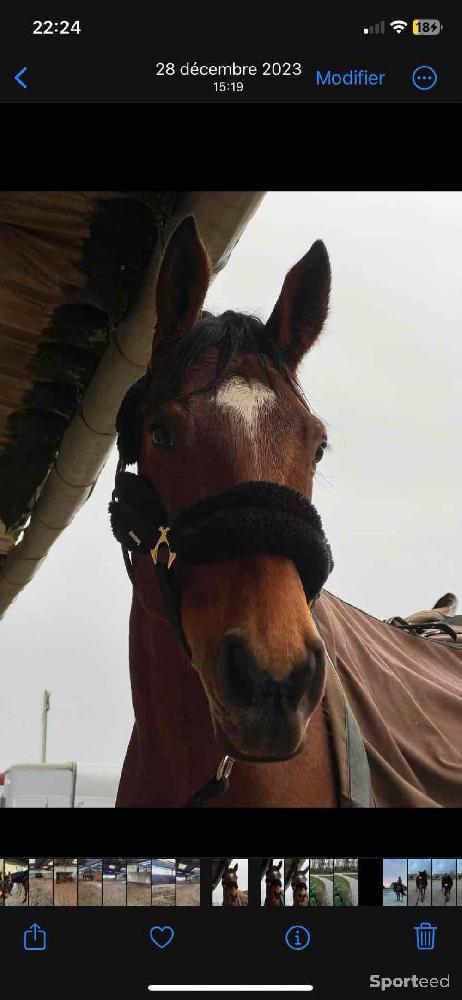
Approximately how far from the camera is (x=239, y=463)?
1.57 meters

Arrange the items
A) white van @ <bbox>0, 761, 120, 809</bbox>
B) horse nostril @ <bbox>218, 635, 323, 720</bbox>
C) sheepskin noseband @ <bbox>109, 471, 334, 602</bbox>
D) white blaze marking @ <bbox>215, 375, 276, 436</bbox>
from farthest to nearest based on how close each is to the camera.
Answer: white van @ <bbox>0, 761, 120, 809</bbox>, white blaze marking @ <bbox>215, 375, 276, 436</bbox>, sheepskin noseband @ <bbox>109, 471, 334, 602</bbox>, horse nostril @ <bbox>218, 635, 323, 720</bbox>

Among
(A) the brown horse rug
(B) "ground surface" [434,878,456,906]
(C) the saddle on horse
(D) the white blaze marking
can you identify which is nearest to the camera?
(B) "ground surface" [434,878,456,906]

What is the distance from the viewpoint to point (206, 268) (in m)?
1.68

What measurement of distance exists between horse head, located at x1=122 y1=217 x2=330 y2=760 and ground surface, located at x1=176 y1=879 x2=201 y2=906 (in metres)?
0.21

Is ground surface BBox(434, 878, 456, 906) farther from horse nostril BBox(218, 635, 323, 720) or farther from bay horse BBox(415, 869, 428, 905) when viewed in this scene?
horse nostril BBox(218, 635, 323, 720)

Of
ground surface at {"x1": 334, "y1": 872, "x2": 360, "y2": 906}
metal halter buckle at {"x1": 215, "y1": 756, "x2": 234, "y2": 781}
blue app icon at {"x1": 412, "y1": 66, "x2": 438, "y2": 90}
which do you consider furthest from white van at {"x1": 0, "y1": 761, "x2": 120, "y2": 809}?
blue app icon at {"x1": 412, "y1": 66, "x2": 438, "y2": 90}

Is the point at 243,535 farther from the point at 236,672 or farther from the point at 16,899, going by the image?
the point at 16,899

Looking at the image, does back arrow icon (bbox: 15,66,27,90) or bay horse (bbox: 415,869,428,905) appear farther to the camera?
back arrow icon (bbox: 15,66,27,90)

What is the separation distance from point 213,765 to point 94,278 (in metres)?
1.04

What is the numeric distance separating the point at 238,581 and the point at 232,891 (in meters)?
0.47

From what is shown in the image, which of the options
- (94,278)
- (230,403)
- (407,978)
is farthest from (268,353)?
(407,978)

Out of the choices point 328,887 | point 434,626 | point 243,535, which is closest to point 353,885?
point 328,887

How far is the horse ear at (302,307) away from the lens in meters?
1.77

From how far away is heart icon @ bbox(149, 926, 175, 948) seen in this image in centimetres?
126
